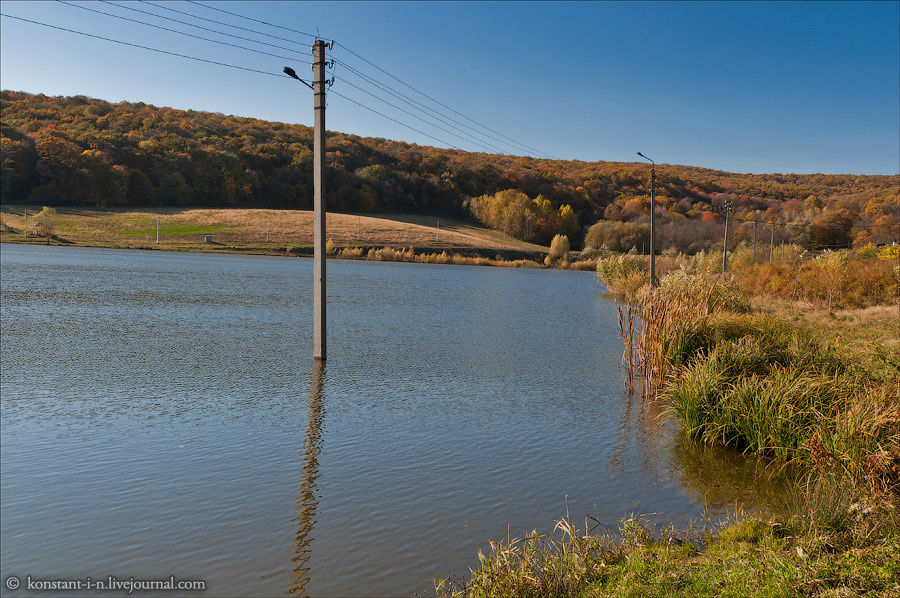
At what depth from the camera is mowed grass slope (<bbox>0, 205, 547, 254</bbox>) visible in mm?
73375

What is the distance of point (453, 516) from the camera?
639 cm

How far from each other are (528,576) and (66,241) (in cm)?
7863

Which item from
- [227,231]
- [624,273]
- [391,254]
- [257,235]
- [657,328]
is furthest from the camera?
[227,231]

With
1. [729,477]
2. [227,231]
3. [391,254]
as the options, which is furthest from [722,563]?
[227,231]

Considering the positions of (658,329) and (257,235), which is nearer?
(658,329)

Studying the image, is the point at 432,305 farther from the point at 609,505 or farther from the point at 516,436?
the point at 609,505

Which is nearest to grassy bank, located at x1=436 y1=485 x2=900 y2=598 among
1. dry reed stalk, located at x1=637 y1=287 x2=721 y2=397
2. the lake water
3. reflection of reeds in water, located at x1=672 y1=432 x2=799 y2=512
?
the lake water

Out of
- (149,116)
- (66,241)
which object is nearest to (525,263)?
(66,241)

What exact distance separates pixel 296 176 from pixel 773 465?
10089 centimetres

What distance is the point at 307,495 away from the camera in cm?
670

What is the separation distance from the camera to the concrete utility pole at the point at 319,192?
14.1 meters

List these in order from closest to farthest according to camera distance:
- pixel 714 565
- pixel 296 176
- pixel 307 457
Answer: pixel 714 565
pixel 307 457
pixel 296 176

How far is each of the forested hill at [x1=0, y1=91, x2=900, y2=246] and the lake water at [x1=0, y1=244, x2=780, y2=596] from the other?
68137mm

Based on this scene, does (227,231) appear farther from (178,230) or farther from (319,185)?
(319,185)
